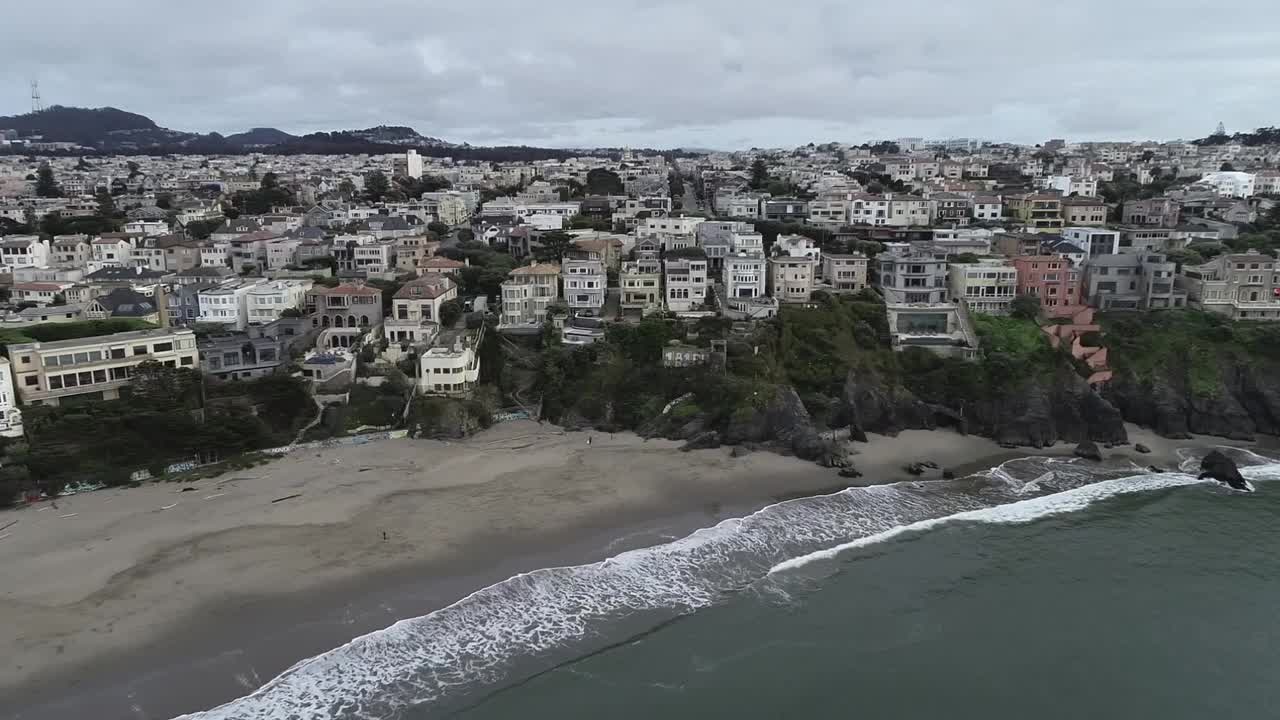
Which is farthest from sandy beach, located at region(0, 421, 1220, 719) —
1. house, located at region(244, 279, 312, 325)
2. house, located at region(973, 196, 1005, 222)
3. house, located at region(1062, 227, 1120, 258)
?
house, located at region(973, 196, 1005, 222)

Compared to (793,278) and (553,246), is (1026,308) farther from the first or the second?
A: (553,246)

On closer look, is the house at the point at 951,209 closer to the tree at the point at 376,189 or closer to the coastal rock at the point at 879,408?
the coastal rock at the point at 879,408

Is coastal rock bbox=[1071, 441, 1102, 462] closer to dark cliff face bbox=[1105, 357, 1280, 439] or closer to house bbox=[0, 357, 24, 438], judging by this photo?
dark cliff face bbox=[1105, 357, 1280, 439]

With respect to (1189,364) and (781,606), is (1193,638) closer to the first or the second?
(781,606)

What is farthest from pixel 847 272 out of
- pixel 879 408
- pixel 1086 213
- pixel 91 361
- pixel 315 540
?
pixel 91 361

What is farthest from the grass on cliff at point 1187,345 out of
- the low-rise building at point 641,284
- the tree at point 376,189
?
the tree at point 376,189

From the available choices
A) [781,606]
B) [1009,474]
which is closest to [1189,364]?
[1009,474]
